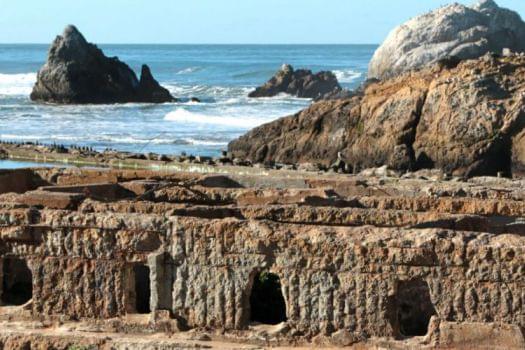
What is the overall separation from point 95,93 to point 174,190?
58547 millimetres

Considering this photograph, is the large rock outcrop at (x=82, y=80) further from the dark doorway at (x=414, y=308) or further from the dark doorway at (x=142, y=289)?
the dark doorway at (x=414, y=308)

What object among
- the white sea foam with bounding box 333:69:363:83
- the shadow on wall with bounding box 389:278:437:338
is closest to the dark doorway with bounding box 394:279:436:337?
the shadow on wall with bounding box 389:278:437:338

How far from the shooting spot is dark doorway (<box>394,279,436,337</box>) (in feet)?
54.4

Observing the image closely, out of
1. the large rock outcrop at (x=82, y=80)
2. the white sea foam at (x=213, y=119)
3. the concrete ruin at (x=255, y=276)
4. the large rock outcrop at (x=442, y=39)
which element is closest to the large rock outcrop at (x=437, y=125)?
the white sea foam at (x=213, y=119)

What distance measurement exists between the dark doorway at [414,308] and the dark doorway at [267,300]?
5.17 feet

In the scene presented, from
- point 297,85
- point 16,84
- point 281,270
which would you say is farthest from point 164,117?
point 281,270

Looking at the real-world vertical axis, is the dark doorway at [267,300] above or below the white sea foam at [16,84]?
above

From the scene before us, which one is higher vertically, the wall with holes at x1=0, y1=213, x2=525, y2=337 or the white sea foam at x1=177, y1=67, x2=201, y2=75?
the wall with holes at x1=0, y1=213, x2=525, y2=337

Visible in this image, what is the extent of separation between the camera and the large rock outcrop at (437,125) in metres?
38.4

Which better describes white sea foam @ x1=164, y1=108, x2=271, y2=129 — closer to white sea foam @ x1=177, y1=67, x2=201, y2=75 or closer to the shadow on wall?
the shadow on wall

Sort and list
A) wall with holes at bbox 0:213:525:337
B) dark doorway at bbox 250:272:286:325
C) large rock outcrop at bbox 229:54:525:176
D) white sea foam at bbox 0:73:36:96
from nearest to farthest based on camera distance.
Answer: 1. wall with holes at bbox 0:213:525:337
2. dark doorway at bbox 250:272:286:325
3. large rock outcrop at bbox 229:54:525:176
4. white sea foam at bbox 0:73:36:96

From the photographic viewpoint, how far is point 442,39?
7119cm

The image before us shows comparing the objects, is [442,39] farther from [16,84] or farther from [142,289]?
[142,289]

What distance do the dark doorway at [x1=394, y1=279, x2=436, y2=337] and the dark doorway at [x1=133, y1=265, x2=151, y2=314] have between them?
3309 mm
